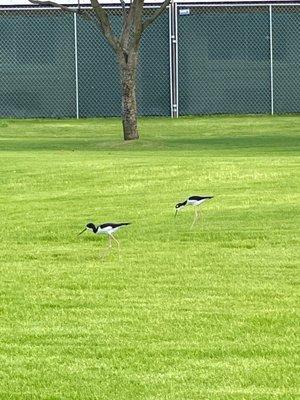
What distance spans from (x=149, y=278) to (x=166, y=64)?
80.6 ft

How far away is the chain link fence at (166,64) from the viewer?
3562cm

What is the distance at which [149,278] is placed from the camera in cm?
1163

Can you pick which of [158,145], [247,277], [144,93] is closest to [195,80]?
[144,93]

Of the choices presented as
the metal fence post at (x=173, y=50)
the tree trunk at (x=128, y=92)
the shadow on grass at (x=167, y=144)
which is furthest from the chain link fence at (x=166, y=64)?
the tree trunk at (x=128, y=92)

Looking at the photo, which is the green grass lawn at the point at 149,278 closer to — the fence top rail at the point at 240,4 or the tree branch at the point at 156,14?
the tree branch at the point at 156,14

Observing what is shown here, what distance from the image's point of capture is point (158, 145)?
2622 cm

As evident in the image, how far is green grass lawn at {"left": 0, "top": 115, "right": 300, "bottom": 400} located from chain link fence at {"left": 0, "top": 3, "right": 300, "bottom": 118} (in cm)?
1218

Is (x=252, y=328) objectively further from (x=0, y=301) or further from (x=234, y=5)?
(x=234, y=5)

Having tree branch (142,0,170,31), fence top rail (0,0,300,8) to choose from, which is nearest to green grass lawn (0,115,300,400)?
tree branch (142,0,170,31)

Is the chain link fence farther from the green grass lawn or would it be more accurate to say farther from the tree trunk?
the green grass lawn

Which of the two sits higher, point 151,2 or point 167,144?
point 151,2

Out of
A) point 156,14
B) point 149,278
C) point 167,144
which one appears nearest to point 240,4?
point 156,14

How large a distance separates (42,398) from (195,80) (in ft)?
93.8

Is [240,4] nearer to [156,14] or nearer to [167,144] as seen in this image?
[156,14]
